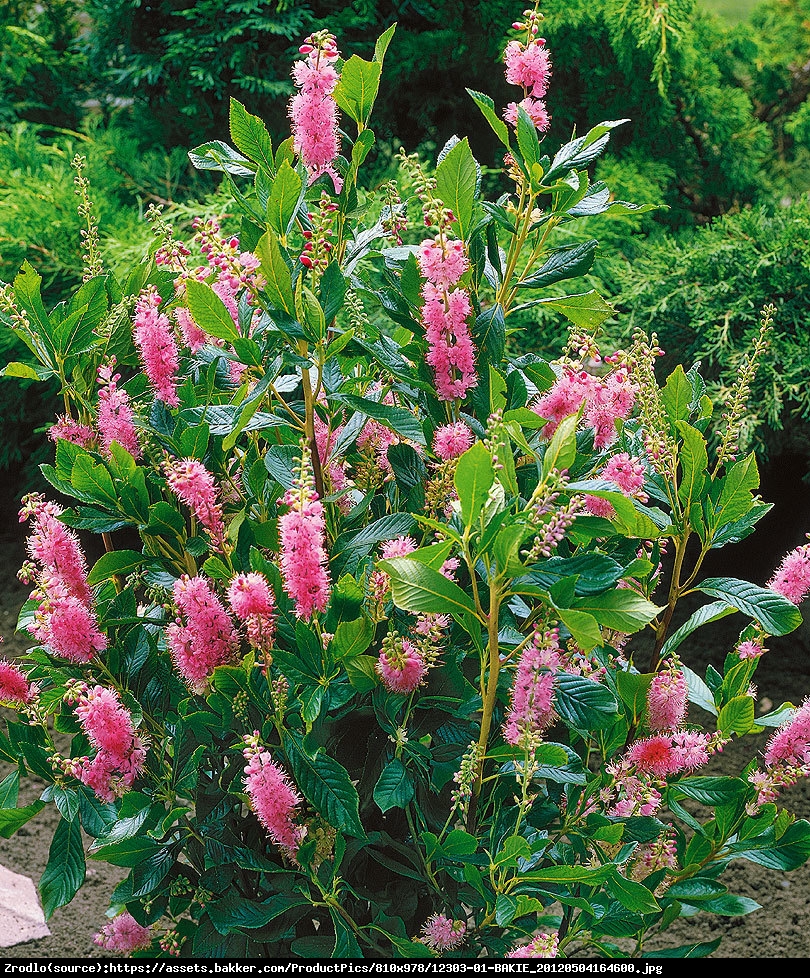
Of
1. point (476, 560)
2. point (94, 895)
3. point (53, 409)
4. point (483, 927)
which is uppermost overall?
point (476, 560)

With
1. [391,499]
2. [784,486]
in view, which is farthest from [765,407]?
[391,499]

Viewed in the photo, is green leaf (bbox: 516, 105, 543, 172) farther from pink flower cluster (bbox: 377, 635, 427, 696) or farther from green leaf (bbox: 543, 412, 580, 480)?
pink flower cluster (bbox: 377, 635, 427, 696)

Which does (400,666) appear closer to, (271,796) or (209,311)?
(271,796)

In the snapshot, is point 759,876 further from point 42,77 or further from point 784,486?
point 42,77

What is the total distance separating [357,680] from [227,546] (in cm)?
22

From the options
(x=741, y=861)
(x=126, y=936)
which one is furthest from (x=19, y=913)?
(x=741, y=861)

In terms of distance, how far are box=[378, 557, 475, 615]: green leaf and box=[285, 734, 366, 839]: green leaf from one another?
0.23 metres

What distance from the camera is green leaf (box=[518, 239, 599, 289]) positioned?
118 centimetres

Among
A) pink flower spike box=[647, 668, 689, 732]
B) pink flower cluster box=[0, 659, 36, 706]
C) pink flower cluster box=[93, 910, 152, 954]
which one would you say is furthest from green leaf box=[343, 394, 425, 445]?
pink flower cluster box=[93, 910, 152, 954]

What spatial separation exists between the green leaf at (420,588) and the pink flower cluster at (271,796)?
23 cm

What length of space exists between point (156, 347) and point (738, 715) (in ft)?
2.78

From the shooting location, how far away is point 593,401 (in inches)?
46.9

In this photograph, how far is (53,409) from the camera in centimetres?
353

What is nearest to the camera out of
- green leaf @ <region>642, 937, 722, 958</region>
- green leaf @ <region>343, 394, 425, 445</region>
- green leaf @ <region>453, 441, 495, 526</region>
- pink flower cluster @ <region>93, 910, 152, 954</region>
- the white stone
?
green leaf @ <region>453, 441, 495, 526</region>
